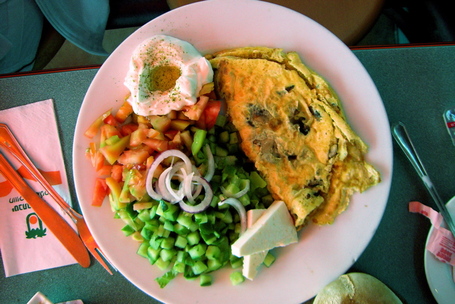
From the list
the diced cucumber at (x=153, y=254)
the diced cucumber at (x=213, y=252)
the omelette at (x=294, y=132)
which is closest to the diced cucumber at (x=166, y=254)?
the diced cucumber at (x=153, y=254)

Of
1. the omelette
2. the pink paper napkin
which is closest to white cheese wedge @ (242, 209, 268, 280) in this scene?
A: the omelette

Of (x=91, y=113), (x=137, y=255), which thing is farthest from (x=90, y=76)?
(x=137, y=255)

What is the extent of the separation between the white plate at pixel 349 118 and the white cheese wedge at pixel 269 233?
117mm

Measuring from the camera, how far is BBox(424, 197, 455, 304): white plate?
1510mm

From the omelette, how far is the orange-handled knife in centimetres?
89

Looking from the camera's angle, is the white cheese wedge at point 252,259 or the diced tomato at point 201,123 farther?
the diced tomato at point 201,123

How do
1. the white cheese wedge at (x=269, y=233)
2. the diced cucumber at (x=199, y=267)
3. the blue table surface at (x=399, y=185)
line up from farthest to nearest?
the blue table surface at (x=399, y=185) → the diced cucumber at (x=199, y=267) → the white cheese wedge at (x=269, y=233)

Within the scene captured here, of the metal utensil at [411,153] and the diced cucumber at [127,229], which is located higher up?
the metal utensil at [411,153]

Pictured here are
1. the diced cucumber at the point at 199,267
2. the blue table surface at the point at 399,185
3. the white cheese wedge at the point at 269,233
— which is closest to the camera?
the white cheese wedge at the point at 269,233

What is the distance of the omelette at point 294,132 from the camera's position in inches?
60.7

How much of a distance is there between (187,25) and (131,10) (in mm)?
618

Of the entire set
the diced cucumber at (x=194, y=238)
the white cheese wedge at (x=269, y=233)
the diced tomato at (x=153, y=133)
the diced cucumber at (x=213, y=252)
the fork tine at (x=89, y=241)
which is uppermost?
the diced tomato at (x=153, y=133)

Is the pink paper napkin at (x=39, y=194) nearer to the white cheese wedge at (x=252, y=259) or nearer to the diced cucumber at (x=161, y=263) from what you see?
the diced cucumber at (x=161, y=263)

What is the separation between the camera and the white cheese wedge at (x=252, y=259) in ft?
4.83
